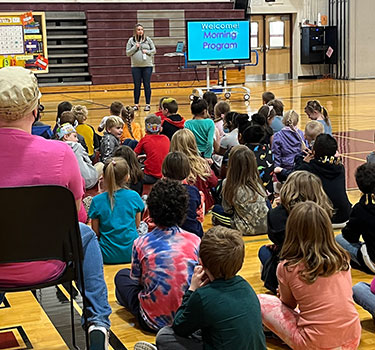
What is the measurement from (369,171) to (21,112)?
1988mm

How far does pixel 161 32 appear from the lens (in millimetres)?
16594

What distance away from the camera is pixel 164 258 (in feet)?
9.59

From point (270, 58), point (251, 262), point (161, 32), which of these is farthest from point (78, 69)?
point (251, 262)

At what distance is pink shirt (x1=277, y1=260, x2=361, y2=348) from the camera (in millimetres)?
2561

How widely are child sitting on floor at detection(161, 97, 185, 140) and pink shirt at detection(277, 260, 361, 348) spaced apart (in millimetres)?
4032

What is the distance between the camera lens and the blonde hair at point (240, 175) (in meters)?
4.30

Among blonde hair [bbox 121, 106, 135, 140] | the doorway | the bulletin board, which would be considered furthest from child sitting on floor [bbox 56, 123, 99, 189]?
the doorway

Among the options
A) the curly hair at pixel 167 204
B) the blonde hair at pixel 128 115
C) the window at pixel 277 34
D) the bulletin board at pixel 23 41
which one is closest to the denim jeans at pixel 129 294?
the curly hair at pixel 167 204

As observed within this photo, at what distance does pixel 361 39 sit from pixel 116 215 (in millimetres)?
16175

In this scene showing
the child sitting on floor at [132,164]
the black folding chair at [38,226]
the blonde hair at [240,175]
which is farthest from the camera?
the child sitting on floor at [132,164]

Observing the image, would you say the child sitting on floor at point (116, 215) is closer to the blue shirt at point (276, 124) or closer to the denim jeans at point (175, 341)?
the denim jeans at point (175, 341)

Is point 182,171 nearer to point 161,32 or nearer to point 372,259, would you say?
point 372,259

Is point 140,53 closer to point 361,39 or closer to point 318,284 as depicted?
point 361,39

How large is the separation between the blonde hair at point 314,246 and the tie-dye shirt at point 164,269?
50 centimetres
